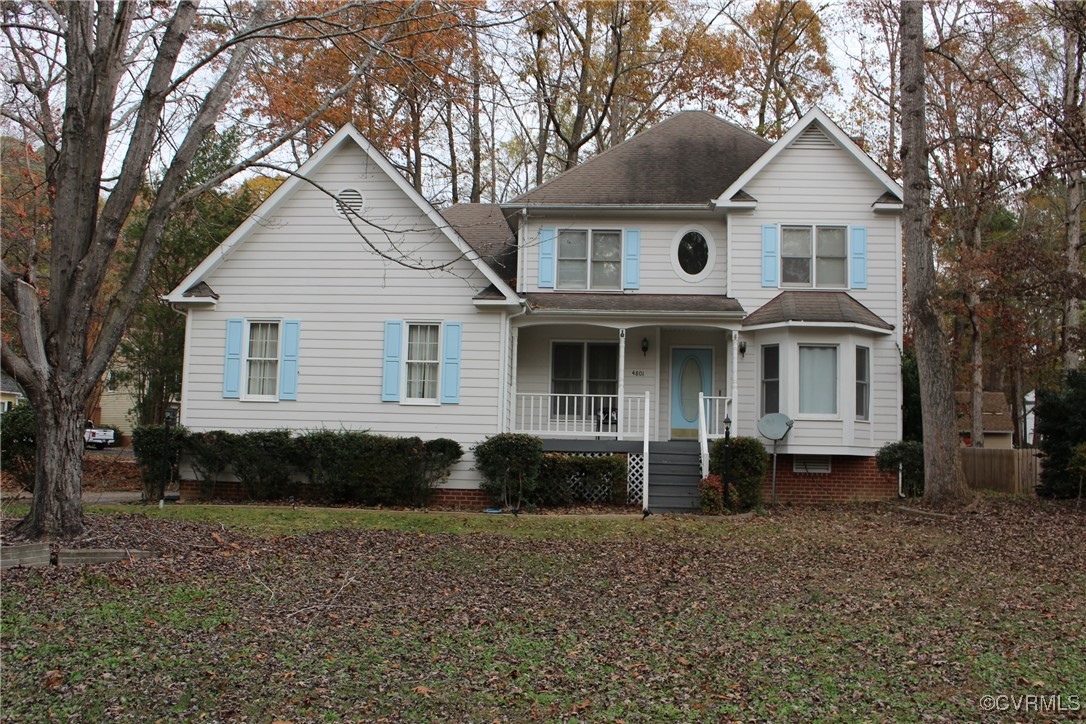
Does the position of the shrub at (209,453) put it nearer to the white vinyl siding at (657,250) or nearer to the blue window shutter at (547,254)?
the white vinyl siding at (657,250)

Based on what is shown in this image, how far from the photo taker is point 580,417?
2009cm

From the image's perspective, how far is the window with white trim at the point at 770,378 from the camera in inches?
747

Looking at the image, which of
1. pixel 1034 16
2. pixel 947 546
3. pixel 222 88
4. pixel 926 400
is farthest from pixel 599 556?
pixel 1034 16

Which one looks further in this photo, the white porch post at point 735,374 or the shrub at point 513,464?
the white porch post at point 735,374

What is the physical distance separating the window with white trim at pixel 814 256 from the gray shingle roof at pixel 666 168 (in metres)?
1.89

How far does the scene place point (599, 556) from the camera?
11422 mm

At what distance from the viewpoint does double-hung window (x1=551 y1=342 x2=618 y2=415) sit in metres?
20.3

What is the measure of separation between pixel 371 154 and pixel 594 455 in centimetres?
699

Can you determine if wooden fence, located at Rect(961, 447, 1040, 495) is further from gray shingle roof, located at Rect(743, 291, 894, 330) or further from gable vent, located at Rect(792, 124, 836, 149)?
gable vent, located at Rect(792, 124, 836, 149)

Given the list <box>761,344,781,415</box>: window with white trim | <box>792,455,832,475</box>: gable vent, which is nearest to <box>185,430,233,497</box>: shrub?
<box>761,344,781,415</box>: window with white trim

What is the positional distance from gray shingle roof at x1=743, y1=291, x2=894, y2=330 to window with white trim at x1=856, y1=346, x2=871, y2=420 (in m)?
0.67

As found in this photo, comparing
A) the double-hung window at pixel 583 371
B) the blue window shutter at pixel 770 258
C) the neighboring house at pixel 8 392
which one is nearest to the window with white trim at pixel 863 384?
the blue window shutter at pixel 770 258

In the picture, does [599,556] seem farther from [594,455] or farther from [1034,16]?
[1034,16]

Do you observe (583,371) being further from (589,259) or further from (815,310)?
(815,310)
